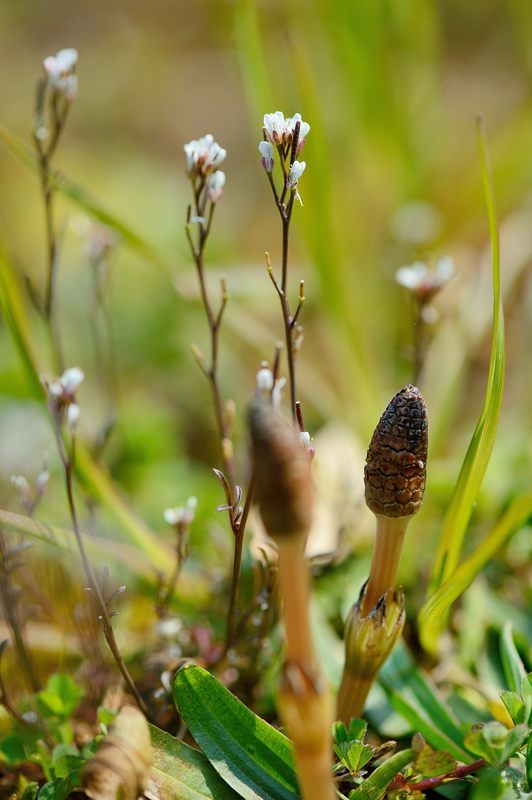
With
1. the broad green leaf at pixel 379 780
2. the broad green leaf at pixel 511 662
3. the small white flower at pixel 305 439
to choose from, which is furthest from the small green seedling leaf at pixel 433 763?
the small white flower at pixel 305 439

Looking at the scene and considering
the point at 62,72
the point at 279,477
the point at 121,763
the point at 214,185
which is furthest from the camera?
the point at 62,72

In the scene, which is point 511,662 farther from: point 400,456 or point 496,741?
point 400,456

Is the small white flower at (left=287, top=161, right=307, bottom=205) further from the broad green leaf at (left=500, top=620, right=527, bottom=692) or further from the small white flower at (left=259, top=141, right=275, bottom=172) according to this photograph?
the broad green leaf at (left=500, top=620, right=527, bottom=692)

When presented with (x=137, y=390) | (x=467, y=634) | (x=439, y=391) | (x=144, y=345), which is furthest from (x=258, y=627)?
(x=144, y=345)

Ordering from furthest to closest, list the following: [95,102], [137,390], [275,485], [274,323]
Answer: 1. [95,102]
2. [274,323]
3. [137,390]
4. [275,485]

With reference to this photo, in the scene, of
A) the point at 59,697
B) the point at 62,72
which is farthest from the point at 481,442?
the point at 62,72

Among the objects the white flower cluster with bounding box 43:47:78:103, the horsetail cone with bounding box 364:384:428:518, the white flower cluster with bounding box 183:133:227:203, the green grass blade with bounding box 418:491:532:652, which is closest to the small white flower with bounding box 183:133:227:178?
the white flower cluster with bounding box 183:133:227:203

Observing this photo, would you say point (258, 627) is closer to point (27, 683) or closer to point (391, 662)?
point (391, 662)
